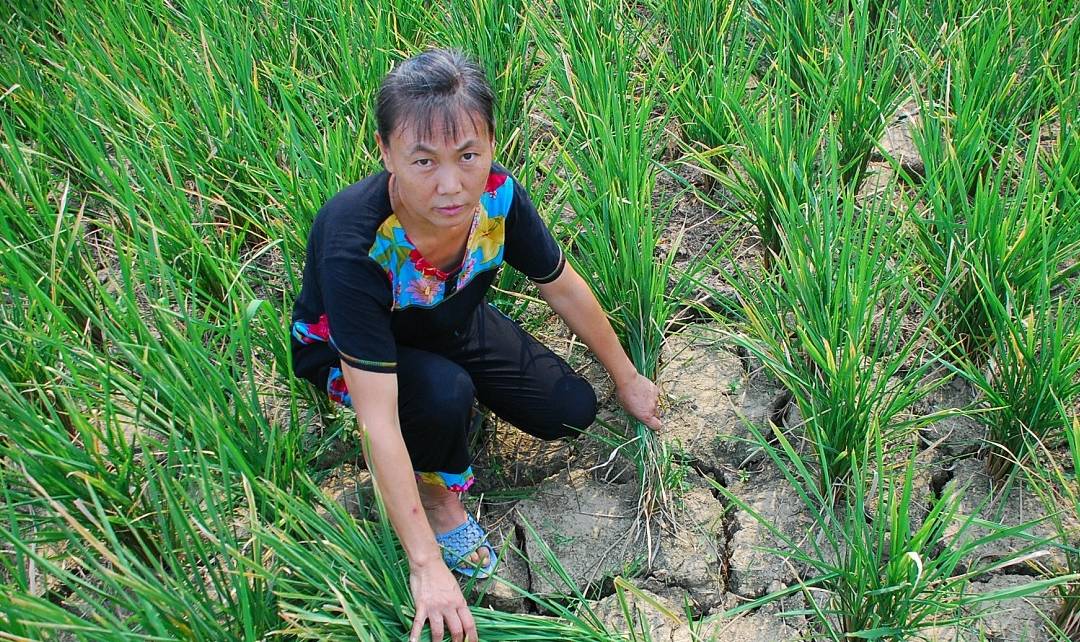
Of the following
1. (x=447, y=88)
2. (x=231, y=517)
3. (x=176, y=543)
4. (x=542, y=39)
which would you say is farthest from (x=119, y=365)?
(x=542, y=39)

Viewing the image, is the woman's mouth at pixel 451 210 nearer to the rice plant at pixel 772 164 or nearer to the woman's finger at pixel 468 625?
the woman's finger at pixel 468 625

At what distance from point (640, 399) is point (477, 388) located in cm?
31

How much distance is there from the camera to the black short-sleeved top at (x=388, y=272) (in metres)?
1.60

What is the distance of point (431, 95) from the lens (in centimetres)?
147

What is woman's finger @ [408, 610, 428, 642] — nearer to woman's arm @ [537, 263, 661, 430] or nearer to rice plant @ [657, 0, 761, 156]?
woman's arm @ [537, 263, 661, 430]

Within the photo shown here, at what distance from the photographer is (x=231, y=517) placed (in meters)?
1.58

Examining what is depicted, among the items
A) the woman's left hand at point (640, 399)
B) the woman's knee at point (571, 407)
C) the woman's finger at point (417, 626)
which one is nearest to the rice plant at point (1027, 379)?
the woman's left hand at point (640, 399)

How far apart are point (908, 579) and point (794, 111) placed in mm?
1364

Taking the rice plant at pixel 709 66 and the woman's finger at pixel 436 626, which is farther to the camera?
the rice plant at pixel 709 66

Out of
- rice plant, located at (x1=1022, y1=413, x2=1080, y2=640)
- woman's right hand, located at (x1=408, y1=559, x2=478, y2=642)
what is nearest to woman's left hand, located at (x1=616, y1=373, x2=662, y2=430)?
woman's right hand, located at (x1=408, y1=559, x2=478, y2=642)

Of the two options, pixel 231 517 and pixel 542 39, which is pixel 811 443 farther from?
pixel 542 39

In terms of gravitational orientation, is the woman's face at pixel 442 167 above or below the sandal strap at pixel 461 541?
above

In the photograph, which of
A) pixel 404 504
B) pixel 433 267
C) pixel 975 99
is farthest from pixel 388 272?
pixel 975 99

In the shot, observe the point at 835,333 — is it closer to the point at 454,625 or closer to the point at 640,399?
the point at 640,399
